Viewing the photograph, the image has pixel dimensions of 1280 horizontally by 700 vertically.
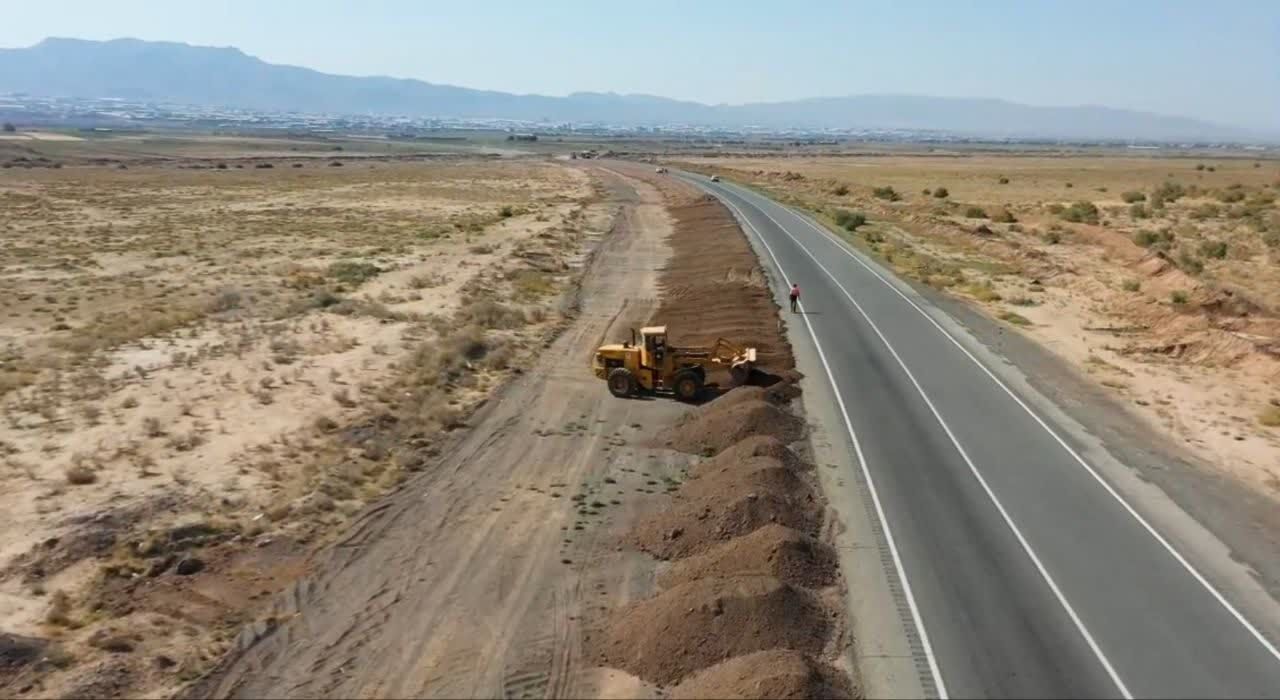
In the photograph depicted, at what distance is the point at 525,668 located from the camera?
1616 cm

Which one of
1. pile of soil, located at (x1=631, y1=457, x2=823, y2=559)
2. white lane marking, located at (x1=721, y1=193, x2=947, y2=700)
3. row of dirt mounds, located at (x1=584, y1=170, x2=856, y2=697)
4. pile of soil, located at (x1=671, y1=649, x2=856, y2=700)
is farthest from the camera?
pile of soil, located at (x1=631, y1=457, x2=823, y2=559)

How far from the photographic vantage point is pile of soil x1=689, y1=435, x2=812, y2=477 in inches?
958

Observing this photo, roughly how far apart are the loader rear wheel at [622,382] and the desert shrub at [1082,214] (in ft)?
206

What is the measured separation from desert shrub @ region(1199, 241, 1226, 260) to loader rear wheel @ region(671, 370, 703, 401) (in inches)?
1833

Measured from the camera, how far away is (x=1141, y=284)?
53719 mm

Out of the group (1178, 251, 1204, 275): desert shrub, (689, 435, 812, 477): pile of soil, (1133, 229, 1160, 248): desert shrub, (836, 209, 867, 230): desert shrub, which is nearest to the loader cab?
(689, 435, 812, 477): pile of soil

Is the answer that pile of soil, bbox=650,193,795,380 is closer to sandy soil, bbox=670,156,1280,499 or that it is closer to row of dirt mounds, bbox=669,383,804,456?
row of dirt mounds, bbox=669,383,804,456


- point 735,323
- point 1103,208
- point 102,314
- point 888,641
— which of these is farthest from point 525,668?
point 1103,208

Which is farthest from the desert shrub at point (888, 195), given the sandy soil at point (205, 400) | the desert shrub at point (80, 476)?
the desert shrub at point (80, 476)

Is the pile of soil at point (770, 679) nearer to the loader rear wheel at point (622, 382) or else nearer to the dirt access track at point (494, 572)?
the dirt access track at point (494, 572)

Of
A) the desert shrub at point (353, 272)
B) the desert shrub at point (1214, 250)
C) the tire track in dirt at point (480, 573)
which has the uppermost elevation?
the desert shrub at point (1214, 250)

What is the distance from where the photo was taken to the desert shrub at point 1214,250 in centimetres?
6094

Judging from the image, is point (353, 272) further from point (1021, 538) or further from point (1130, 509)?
point (1130, 509)

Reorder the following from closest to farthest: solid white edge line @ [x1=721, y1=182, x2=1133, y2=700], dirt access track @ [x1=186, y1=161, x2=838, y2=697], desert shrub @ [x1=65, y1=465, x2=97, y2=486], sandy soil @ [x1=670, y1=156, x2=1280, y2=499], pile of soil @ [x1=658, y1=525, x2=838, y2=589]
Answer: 1. dirt access track @ [x1=186, y1=161, x2=838, y2=697]
2. solid white edge line @ [x1=721, y1=182, x2=1133, y2=700]
3. pile of soil @ [x1=658, y1=525, x2=838, y2=589]
4. desert shrub @ [x1=65, y1=465, x2=97, y2=486]
5. sandy soil @ [x1=670, y1=156, x2=1280, y2=499]
